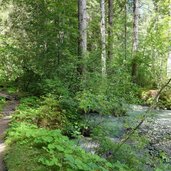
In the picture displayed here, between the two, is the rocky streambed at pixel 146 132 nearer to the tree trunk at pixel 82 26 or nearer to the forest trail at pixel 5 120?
the forest trail at pixel 5 120

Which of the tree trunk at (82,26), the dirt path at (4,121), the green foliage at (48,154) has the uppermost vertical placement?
the tree trunk at (82,26)

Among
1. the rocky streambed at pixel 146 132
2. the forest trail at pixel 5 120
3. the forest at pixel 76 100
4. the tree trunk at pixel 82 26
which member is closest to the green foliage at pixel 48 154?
the forest at pixel 76 100

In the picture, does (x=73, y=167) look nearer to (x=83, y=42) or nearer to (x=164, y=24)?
(x=83, y=42)

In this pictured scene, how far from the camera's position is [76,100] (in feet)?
29.1

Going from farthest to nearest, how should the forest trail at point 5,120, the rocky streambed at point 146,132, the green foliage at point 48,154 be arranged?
the rocky streambed at point 146,132 < the forest trail at point 5,120 < the green foliage at point 48,154

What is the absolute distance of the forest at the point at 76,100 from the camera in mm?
5008

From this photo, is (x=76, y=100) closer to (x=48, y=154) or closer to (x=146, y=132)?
(x=146, y=132)

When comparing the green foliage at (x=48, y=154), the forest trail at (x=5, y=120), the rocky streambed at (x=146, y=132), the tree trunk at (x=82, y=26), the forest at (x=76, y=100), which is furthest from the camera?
the tree trunk at (x=82, y=26)

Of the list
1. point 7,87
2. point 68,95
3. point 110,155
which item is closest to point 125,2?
point 7,87

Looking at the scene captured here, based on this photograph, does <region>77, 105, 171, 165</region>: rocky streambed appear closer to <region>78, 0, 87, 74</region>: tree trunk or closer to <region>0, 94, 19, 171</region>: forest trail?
<region>0, 94, 19, 171</region>: forest trail

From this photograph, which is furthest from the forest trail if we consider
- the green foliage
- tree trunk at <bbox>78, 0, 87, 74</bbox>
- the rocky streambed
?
tree trunk at <bbox>78, 0, 87, 74</bbox>

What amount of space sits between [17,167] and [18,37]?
13.0m

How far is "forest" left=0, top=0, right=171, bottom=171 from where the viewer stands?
501 cm

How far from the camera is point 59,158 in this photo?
4316 mm
